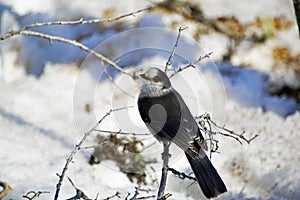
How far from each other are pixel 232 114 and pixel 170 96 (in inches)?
32.1

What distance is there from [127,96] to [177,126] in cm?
85

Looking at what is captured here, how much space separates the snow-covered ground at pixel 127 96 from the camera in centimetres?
307

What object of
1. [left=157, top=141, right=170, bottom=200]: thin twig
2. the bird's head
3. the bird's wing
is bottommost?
[left=157, top=141, right=170, bottom=200]: thin twig

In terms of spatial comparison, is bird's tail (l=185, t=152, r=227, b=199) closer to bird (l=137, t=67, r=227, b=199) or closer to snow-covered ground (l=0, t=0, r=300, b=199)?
bird (l=137, t=67, r=227, b=199)

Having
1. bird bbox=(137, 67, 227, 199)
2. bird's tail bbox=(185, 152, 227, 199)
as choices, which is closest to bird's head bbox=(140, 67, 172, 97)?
bird bbox=(137, 67, 227, 199)

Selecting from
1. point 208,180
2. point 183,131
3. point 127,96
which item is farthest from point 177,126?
point 127,96

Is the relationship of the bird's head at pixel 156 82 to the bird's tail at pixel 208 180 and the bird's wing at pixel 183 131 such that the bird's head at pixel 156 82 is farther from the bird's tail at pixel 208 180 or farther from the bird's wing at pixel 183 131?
the bird's tail at pixel 208 180

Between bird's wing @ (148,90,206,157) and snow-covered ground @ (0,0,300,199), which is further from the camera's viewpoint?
snow-covered ground @ (0,0,300,199)

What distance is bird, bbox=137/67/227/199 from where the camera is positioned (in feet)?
8.37

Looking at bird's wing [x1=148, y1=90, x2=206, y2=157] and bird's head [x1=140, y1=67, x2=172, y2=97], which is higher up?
bird's head [x1=140, y1=67, x2=172, y2=97]

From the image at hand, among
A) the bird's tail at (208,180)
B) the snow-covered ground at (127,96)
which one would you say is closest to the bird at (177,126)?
the bird's tail at (208,180)

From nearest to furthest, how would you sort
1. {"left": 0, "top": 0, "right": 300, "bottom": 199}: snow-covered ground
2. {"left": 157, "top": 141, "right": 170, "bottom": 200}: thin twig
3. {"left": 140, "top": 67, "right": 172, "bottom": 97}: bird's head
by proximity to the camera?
{"left": 157, "top": 141, "right": 170, "bottom": 200}: thin twig
{"left": 140, "top": 67, "right": 172, "bottom": 97}: bird's head
{"left": 0, "top": 0, "right": 300, "bottom": 199}: snow-covered ground

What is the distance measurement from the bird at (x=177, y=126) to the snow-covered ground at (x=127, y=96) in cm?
43

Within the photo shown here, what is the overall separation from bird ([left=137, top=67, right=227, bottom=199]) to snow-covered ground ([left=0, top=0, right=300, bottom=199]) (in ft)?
1.42
